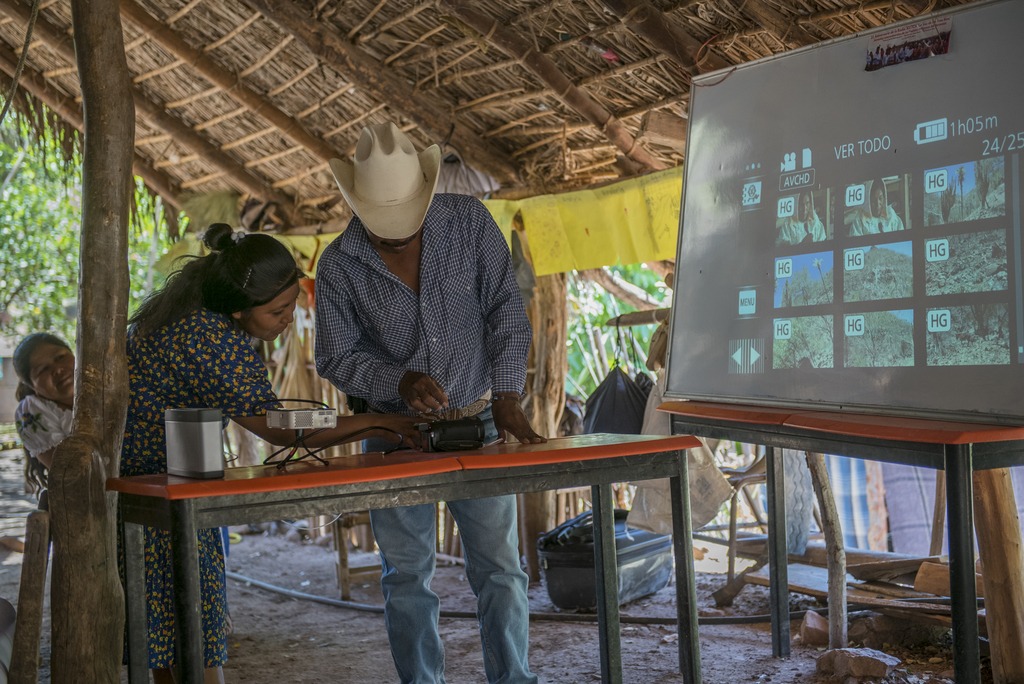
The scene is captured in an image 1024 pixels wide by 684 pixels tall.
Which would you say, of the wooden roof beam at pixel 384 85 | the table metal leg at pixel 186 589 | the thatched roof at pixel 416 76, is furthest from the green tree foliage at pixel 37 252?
the table metal leg at pixel 186 589

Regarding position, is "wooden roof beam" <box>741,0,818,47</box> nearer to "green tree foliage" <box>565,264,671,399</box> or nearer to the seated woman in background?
"green tree foliage" <box>565,264,671,399</box>

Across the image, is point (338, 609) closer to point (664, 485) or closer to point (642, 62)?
point (664, 485)

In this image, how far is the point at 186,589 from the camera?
2.05 meters

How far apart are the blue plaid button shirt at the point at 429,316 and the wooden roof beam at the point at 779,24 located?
1497 mm

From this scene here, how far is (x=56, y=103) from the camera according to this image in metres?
6.45

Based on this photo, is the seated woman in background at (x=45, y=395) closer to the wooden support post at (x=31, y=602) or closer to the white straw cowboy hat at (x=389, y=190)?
the wooden support post at (x=31, y=602)

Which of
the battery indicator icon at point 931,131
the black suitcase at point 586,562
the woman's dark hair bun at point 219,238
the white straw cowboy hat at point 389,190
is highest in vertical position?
the battery indicator icon at point 931,131

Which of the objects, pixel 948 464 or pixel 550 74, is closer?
pixel 948 464

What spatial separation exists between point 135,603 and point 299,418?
1.92 ft

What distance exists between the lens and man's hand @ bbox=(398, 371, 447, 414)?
2.63 m

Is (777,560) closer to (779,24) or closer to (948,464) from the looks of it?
(948,464)

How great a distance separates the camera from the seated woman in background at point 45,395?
14.6ft

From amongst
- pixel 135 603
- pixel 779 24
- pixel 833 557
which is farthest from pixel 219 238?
pixel 833 557

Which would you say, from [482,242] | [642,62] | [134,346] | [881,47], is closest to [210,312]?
[134,346]
